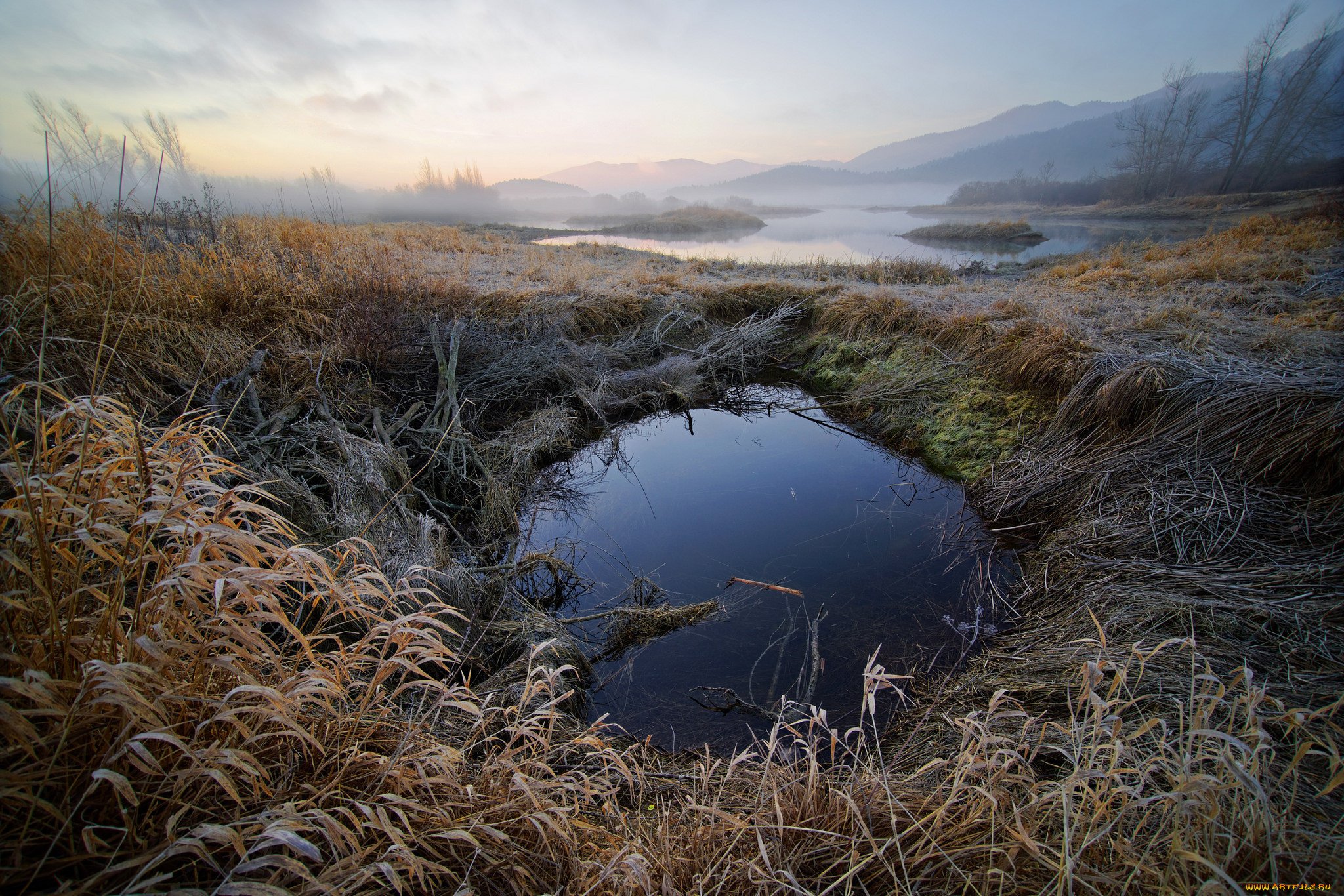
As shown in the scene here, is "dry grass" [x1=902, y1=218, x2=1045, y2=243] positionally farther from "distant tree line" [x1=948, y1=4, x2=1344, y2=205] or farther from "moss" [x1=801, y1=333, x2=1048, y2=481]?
"moss" [x1=801, y1=333, x2=1048, y2=481]

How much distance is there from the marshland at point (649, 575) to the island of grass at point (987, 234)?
19.5 metres

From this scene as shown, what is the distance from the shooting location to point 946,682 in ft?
9.44

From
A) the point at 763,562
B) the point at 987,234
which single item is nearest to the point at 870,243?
the point at 987,234

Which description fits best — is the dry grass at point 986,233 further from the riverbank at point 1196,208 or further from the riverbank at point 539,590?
the riverbank at point 539,590

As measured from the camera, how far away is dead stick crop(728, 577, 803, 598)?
11.8 feet

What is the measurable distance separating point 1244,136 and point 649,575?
115 ft

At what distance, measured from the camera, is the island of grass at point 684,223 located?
115 feet

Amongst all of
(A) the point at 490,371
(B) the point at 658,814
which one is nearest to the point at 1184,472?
(B) the point at 658,814

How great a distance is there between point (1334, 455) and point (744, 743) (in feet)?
12.5

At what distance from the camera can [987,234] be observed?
2769cm

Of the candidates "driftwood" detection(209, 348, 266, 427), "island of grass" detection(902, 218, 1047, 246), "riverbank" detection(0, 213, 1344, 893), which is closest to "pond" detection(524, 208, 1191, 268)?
"island of grass" detection(902, 218, 1047, 246)

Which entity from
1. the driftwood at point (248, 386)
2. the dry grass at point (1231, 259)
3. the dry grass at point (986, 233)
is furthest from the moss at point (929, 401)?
the dry grass at point (986, 233)

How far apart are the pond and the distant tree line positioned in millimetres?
3736

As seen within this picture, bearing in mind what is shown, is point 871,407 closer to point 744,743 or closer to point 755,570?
point 755,570
